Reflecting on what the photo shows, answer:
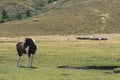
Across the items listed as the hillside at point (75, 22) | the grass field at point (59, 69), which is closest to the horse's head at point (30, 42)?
the grass field at point (59, 69)

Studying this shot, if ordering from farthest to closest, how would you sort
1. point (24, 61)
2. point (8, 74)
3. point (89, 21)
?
point (89, 21), point (24, 61), point (8, 74)

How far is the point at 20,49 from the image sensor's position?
39.0 m

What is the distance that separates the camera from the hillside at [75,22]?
116575 mm

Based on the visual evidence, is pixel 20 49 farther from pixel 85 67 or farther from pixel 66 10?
pixel 66 10

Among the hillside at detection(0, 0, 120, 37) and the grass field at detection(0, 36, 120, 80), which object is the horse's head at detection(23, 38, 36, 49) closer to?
the grass field at detection(0, 36, 120, 80)

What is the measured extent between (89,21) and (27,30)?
21.7m

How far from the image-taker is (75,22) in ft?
414

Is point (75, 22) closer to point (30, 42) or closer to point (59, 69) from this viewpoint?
point (30, 42)

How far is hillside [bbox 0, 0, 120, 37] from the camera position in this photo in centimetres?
11657

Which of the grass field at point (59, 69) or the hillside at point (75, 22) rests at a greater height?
the grass field at point (59, 69)

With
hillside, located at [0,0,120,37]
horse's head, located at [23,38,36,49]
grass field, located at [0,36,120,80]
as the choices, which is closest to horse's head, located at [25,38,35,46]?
horse's head, located at [23,38,36,49]

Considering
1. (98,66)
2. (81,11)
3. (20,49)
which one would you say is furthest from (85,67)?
(81,11)

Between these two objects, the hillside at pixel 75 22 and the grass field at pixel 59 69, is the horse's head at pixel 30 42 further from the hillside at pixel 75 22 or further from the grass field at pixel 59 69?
the hillside at pixel 75 22

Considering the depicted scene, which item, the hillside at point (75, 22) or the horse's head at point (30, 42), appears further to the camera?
the hillside at point (75, 22)
